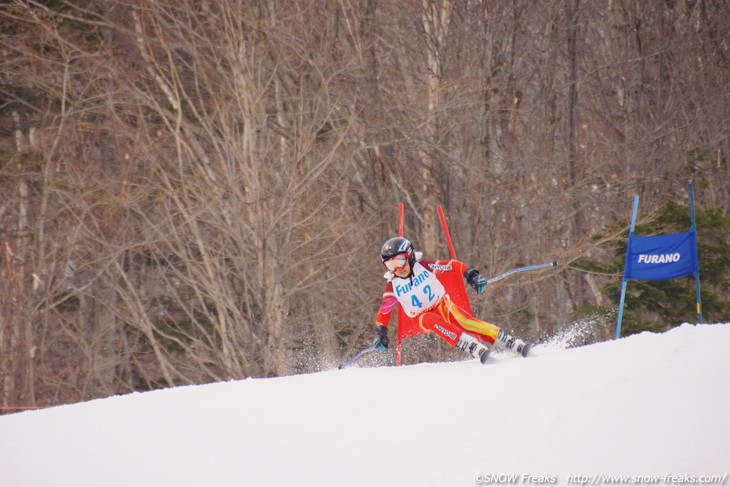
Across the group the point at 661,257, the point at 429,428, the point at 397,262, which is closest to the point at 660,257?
the point at 661,257

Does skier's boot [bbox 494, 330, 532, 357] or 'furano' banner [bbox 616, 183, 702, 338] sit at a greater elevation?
'furano' banner [bbox 616, 183, 702, 338]

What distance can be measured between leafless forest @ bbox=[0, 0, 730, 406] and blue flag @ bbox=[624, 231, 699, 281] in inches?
133

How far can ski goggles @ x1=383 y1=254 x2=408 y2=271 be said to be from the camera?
6.33 m

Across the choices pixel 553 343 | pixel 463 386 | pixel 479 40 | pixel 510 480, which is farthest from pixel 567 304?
pixel 510 480

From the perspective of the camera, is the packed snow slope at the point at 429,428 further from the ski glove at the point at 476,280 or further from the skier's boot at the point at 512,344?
the ski glove at the point at 476,280

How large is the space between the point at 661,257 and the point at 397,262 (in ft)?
12.3

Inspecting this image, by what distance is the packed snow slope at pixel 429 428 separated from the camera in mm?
3521

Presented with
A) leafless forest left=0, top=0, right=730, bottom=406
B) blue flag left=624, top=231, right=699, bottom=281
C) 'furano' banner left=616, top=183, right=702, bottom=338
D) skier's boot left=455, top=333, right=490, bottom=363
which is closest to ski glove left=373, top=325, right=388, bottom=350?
skier's boot left=455, top=333, right=490, bottom=363

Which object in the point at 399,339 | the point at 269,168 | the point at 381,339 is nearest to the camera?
the point at 381,339

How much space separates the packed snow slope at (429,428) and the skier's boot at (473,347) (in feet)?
0.76

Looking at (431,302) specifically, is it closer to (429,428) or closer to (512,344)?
(512,344)

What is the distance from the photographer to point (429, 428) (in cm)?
418

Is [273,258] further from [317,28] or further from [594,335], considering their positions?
[594,335]

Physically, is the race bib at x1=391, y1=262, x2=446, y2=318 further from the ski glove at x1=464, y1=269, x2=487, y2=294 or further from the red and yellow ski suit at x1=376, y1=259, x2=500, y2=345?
the ski glove at x1=464, y1=269, x2=487, y2=294
